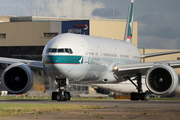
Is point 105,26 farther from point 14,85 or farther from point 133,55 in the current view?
point 14,85

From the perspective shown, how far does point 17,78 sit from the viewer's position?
89.2 feet

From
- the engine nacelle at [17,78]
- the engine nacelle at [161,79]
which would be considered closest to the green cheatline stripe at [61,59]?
the engine nacelle at [17,78]

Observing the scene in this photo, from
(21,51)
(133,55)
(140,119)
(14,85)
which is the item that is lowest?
(140,119)

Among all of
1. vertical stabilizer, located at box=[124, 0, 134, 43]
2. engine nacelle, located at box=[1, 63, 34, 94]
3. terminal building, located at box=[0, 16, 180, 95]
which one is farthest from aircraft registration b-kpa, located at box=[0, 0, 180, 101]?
terminal building, located at box=[0, 16, 180, 95]

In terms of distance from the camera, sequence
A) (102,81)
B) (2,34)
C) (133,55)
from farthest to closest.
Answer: (2,34)
(133,55)
(102,81)

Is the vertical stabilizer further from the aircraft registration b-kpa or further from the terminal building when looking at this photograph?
the terminal building

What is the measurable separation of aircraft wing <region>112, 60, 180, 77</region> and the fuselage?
56cm

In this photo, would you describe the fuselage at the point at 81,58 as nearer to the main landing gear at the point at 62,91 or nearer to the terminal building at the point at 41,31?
the main landing gear at the point at 62,91

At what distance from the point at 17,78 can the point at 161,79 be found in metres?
10.8

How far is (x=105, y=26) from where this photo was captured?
235 feet

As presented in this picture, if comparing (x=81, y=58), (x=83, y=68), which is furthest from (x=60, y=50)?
(x=83, y=68)

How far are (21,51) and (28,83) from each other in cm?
5012

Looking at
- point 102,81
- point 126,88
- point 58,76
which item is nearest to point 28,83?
point 58,76

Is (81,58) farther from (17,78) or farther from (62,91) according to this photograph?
(17,78)
